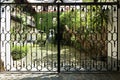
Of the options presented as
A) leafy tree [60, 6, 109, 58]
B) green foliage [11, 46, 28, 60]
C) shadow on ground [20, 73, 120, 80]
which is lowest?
shadow on ground [20, 73, 120, 80]

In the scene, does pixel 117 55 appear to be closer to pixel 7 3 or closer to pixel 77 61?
pixel 77 61

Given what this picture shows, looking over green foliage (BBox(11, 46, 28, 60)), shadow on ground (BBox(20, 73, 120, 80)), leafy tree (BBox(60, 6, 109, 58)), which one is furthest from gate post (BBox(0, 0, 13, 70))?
leafy tree (BBox(60, 6, 109, 58))

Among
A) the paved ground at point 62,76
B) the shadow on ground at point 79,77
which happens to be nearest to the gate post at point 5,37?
the paved ground at point 62,76

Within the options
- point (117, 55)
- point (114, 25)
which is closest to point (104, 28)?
point (114, 25)

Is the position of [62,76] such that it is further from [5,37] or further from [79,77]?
[5,37]

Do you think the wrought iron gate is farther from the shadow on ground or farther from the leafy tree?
the shadow on ground

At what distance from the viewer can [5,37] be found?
5816 mm

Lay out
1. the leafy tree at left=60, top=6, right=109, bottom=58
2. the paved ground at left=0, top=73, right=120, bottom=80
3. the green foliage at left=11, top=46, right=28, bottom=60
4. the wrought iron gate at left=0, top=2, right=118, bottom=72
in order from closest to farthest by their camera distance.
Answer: the paved ground at left=0, top=73, right=120, bottom=80 → the wrought iron gate at left=0, top=2, right=118, bottom=72 → the leafy tree at left=60, top=6, right=109, bottom=58 → the green foliage at left=11, top=46, right=28, bottom=60

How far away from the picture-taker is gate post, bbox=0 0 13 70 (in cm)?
586

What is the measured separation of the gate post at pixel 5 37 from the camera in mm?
5859

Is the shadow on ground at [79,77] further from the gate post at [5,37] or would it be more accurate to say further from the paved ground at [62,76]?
the gate post at [5,37]

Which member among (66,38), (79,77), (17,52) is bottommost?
(79,77)

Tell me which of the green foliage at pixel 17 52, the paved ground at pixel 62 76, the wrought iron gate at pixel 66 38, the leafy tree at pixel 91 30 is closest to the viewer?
the paved ground at pixel 62 76

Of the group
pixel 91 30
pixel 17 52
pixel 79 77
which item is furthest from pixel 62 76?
pixel 17 52
